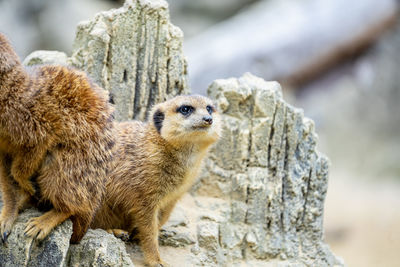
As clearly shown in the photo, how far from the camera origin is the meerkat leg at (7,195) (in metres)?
3.70

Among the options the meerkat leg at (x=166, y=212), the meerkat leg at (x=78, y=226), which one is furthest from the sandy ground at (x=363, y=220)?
the meerkat leg at (x=78, y=226)

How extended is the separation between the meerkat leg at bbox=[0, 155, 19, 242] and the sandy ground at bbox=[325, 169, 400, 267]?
5291mm

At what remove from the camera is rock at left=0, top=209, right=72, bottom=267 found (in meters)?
3.55

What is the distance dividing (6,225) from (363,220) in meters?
6.43

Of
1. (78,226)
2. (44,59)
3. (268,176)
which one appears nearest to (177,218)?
(268,176)

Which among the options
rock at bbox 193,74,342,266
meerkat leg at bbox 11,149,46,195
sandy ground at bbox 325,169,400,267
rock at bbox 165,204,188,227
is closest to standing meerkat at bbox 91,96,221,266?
rock at bbox 165,204,188,227

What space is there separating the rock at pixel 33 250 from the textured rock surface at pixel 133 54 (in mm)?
1604

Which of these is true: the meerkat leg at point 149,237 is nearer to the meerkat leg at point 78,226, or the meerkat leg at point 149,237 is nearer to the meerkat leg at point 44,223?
the meerkat leg at point 78,226

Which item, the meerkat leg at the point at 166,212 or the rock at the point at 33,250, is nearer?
the rock at the point at 33,250

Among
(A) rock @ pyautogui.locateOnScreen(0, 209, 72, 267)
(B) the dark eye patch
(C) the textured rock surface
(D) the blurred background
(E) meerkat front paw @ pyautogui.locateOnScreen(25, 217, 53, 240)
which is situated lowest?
(A) rock @ pyautogui.locateOnScreen(0, 209, 72, 267)

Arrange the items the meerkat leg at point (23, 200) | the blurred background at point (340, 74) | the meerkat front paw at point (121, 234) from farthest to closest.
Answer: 1. the blurred background at point (340, 74)
2. the meerkat front paw at point (121, 234)
3. the meerkat leg at point (23, 200)

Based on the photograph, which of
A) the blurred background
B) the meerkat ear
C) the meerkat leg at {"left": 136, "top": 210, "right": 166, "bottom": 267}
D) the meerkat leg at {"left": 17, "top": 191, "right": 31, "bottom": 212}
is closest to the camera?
the meerkat leg at {"left": 17, "top": 191, "right": 31, "bottom": 212}

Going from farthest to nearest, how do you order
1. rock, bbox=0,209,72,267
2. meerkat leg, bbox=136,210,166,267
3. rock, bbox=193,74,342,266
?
rock, bbox=193,74,342,266
meerkat leg, bbox=136,210,166,267
rock, bbox=0,209,72,267

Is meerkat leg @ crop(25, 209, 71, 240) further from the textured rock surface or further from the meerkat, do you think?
the textured rock surface
